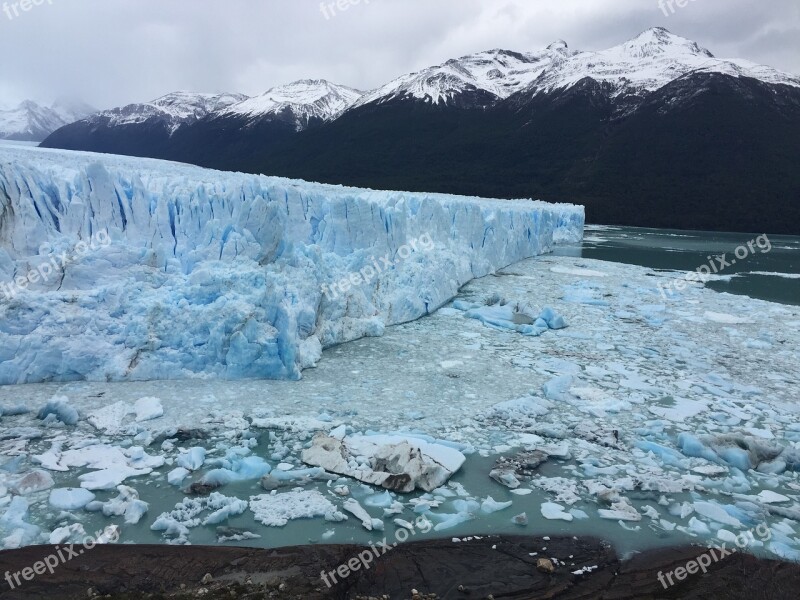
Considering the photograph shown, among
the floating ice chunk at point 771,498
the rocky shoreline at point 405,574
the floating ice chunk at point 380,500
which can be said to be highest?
the floating ice chunk at point 771,498

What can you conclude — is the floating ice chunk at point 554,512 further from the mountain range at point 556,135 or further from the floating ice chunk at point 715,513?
the mountain range at point 556,135

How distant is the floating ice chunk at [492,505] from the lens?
12.9ft

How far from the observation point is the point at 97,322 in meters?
6.02

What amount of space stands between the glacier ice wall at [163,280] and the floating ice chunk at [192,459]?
6.37 feet

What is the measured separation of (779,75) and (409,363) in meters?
68.1

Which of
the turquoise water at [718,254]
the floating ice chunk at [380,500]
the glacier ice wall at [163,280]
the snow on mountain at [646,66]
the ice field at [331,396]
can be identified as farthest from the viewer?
the snow on mountain at [646,66]

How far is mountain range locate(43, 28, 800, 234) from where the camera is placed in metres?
40.6

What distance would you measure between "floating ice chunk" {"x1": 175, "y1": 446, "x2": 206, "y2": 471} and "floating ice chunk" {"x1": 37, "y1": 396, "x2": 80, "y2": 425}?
1.29 meters

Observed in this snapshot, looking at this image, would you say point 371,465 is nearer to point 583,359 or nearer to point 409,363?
point 409,363

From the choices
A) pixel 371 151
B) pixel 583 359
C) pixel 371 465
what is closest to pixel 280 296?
pixel 371 465

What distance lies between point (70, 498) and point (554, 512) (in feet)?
11.7

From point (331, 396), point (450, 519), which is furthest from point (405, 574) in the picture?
point (331, 396)

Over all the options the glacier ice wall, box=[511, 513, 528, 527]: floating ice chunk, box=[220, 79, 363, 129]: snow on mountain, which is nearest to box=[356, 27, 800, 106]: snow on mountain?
box=[220, 79, 363, 129]: snow on mountain

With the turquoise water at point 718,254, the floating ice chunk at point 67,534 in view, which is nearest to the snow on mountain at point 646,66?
the turquoise water at point 718,254
